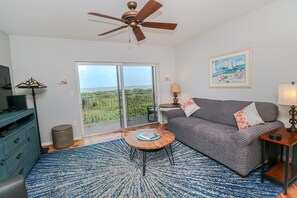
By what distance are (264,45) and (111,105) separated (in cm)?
377

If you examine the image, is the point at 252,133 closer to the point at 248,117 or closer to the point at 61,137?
the point at 248,117

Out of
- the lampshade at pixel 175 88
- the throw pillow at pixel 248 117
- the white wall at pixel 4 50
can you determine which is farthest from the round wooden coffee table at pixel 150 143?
the white wall at pixel 4 50

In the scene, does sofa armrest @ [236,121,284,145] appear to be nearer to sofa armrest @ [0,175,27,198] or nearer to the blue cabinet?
sofa armrest @ [0,175,27,198]

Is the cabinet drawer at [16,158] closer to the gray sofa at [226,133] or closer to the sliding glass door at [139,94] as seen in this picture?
the sliding glass door at [139,94]

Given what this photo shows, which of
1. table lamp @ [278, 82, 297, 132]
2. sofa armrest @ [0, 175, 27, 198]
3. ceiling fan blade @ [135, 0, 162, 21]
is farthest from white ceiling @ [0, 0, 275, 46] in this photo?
sofa armrest @ [0, 175, 27, 198]

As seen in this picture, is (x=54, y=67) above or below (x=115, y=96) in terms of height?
above

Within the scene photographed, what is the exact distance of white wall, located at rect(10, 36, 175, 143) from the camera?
3.15 m

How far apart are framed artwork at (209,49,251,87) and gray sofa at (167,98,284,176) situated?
1.40 feet

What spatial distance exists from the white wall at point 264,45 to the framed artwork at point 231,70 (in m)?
0.10

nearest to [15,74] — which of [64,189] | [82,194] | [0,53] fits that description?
[0,53]

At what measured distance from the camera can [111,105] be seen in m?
4.38

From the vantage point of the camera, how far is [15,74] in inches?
122

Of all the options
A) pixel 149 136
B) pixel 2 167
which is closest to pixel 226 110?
pixel 149 136

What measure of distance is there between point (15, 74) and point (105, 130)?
238 cm
